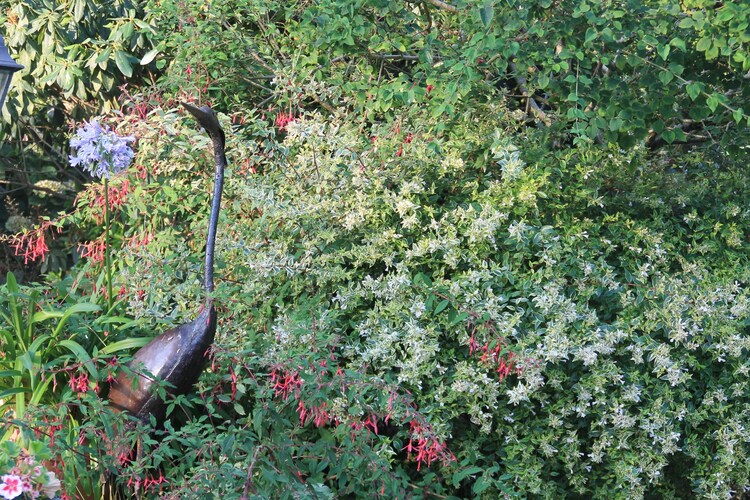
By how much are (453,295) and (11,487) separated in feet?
5.50

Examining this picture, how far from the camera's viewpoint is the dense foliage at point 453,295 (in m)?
2.97

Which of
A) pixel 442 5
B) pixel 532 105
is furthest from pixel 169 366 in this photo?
pixel 532 105

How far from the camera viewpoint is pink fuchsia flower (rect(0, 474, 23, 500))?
7.29 ft

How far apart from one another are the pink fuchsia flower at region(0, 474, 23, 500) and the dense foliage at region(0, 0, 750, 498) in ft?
1.19

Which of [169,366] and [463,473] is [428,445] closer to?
[463,473]

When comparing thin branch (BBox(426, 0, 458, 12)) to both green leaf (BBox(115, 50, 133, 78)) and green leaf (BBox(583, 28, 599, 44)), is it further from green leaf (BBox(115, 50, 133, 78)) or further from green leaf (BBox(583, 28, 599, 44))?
green leaf (BBox(115, 50, 133, 78))

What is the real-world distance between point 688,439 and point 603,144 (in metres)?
1.50

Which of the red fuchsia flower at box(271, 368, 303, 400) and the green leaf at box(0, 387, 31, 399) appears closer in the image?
the red fuchsia flower at box(271, 368, 303, 400)

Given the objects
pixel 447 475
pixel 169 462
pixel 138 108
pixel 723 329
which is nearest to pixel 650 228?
pixel 723 329

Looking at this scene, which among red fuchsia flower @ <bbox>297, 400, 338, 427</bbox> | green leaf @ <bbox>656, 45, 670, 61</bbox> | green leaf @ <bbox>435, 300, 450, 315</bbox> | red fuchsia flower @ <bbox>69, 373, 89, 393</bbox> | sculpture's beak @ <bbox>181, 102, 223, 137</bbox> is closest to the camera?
sculpture's beak @ <bbox>181, 102, 223, 137</bbox>

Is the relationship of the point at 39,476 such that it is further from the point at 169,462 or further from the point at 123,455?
the point at 169,462

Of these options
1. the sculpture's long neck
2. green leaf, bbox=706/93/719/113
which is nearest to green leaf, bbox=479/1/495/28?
green leaf, bbox=706/93/719/113

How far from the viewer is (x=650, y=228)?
3.90 meters

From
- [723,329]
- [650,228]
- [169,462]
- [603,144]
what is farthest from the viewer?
[603,144]
